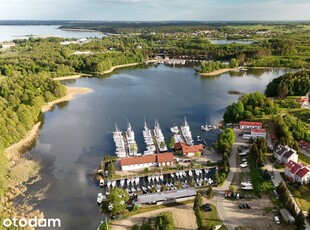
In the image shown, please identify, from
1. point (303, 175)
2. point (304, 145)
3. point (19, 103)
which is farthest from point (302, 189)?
point (19, 103)

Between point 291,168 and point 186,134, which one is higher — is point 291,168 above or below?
above

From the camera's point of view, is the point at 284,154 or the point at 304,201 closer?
the point at 304,201

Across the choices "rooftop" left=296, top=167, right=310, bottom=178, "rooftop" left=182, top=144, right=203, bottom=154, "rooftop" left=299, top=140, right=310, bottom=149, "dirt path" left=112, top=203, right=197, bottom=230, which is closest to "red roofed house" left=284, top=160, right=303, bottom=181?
"rooftop" left=296, top=167, right=310, bottom=178

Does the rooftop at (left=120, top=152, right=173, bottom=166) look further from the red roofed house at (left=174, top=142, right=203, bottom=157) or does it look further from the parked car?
the parked car

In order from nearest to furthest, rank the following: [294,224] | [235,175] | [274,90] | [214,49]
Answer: [294,224] < [235,175] < [274,90] < [214,49]

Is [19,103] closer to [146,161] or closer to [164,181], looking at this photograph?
[146,161]

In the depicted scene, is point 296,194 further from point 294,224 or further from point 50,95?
point 50,95

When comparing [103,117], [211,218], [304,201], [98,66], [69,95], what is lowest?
[211,218]

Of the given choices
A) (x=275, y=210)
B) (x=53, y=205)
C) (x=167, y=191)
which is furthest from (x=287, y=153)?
(x=53, y=205)
